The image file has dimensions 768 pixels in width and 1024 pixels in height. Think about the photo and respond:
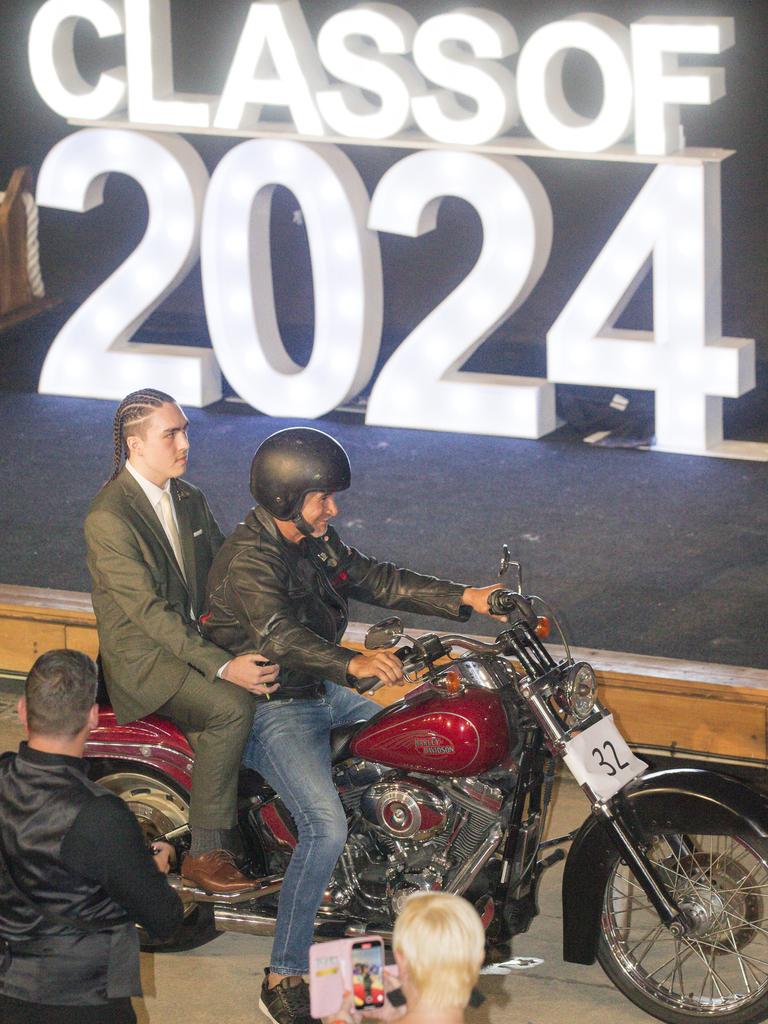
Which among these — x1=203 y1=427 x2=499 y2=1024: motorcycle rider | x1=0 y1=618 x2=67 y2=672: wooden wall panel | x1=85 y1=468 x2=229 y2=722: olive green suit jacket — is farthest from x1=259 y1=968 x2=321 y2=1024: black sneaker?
x1=0 y1=618 x2=67 y2=672: wooden wall panel

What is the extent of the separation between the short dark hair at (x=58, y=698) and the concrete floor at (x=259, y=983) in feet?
4.48

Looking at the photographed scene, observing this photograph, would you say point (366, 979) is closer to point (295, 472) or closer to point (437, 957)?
point (437, 957)

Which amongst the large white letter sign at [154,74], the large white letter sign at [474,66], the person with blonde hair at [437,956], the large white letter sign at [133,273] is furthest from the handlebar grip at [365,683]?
the large white letter sign at [154,74]

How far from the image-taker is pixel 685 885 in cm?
423

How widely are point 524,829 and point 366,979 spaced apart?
1.37 meters

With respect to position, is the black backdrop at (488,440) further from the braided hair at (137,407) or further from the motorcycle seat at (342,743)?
the braided hair at (137,407)

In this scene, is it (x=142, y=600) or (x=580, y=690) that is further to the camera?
(x=142, y=600)

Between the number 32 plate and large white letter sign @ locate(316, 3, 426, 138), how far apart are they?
577 centimetres

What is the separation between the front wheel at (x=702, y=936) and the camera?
165 inches

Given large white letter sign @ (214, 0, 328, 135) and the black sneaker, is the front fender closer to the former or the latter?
the black sneaker

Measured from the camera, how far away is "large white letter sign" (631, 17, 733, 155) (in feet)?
27.9

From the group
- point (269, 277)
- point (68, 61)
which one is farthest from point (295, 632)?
point (68, 61)

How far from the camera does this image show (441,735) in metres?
4.16

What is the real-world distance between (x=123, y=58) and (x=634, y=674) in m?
7.96
